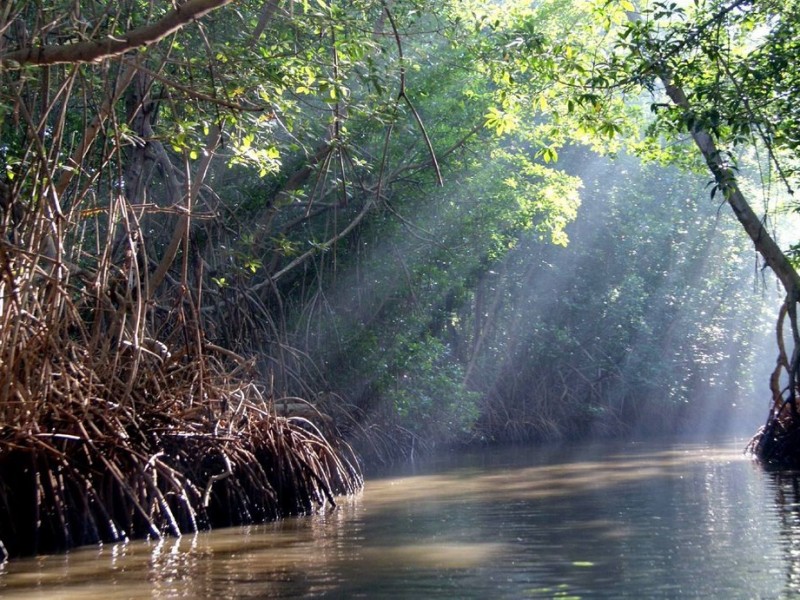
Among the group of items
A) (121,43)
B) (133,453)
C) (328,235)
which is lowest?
(133,453)

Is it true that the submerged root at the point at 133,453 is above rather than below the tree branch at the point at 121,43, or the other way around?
below

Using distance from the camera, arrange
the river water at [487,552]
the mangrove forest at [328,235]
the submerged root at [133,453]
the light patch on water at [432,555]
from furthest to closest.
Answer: the mangrove forest at [328,235] < the submerged root at [133,453] < the light patch on water at [432,555] < the river water at [487,552]

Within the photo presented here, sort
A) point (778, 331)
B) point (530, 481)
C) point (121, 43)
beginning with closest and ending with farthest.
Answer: point (121, 43)
point (530, 481)
point (778, 331)

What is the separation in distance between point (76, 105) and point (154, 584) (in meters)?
5.99

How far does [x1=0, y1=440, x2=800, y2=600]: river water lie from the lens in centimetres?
469

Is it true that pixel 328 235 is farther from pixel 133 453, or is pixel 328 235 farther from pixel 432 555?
pixel 432 555

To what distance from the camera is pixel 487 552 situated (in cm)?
560

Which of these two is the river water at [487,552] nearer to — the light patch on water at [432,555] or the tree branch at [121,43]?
the light patch on water at [432,555]

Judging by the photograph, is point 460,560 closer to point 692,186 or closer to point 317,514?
point 317,514

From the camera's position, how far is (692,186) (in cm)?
2270

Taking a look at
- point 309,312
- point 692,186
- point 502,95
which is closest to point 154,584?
point 502,95

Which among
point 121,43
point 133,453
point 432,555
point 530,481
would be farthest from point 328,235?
point 121,43

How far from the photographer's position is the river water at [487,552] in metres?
4.69

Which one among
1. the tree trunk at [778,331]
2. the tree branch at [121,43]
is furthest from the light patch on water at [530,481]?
the tree branch at [121,43]
